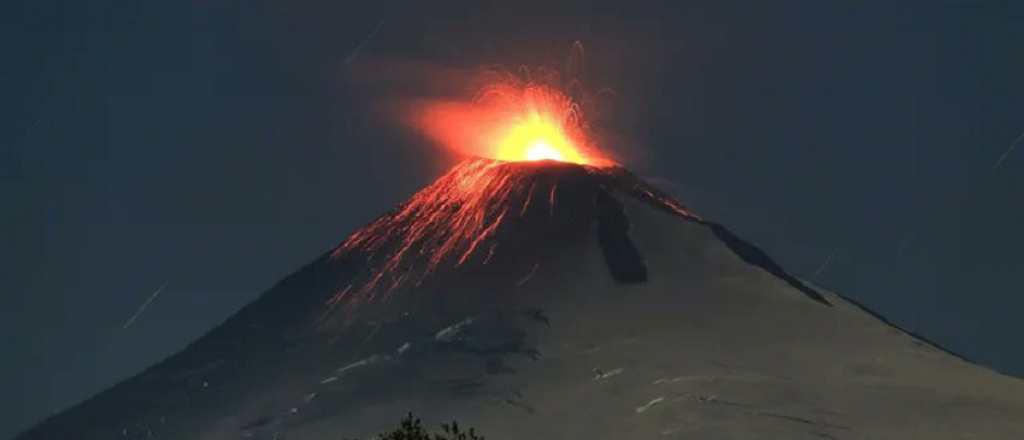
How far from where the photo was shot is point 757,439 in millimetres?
198125

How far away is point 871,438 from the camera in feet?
653

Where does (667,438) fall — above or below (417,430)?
above

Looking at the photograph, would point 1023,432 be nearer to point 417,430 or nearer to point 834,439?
point 834,439

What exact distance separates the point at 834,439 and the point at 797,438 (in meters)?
3.51

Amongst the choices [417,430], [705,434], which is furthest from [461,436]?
[705,434]

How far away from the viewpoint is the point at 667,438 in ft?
653

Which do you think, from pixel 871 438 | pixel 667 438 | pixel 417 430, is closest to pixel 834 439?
pixel 871 438

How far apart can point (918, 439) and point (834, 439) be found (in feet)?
26.5

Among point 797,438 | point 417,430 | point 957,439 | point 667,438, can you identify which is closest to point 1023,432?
point 957,439

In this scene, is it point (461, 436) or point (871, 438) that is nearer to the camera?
point (461, 436)

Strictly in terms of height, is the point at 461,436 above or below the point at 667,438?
below

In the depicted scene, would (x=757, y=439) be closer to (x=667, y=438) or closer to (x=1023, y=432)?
(x=667, y=438)

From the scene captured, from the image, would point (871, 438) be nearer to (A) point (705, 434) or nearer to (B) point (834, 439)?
(B) point (834, 439)

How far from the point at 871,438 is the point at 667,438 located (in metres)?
19.5
